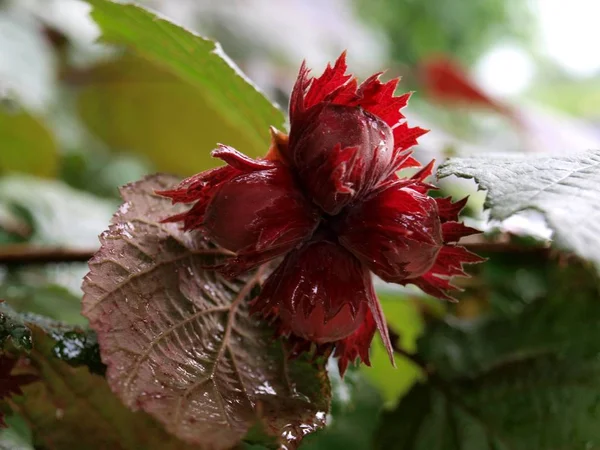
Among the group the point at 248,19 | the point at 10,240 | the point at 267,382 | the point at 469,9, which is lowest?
the point at 10,240

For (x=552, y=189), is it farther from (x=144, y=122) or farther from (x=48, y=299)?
(x=144, y=122)

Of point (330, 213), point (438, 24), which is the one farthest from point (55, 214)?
point (438, 24)

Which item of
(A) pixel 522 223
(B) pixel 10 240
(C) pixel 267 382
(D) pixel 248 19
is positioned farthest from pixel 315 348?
(D) pixel 248 19

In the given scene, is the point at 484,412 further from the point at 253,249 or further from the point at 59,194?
the point at 59,194

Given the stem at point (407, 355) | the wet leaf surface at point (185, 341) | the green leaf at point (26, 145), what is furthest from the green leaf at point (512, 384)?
the green leaf at point (26, 145)

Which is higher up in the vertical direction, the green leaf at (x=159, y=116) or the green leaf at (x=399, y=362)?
the green leaf at (x=159, y=116)

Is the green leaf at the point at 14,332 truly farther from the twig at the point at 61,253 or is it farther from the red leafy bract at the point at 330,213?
the twig at the point at 61,253
